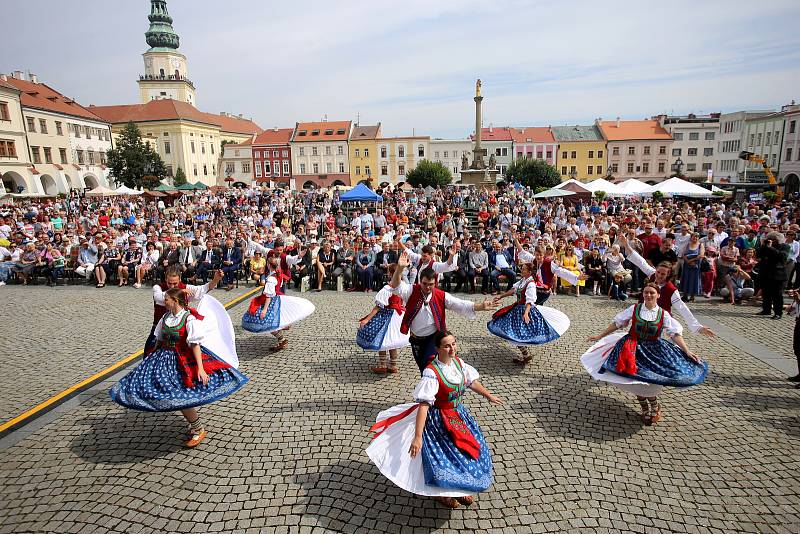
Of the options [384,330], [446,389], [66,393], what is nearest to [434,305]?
[446,389]

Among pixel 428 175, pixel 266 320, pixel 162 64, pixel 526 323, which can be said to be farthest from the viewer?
pixel 162 64

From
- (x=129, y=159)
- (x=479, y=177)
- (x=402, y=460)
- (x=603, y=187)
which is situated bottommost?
(x=402, y=460)

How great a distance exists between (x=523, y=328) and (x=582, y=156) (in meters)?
70.8

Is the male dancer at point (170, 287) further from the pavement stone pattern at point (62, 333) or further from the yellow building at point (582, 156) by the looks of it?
the yellow building at point (582, 156)

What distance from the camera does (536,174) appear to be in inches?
2186

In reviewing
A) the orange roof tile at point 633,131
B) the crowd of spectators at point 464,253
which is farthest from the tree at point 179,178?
the orange roof tile at point 633,131

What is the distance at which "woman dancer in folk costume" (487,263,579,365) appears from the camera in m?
7.52

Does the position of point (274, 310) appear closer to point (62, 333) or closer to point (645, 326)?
point (62, 333)

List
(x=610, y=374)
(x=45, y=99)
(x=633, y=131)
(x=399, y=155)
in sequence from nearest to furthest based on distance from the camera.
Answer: (x=610, y=374) → (x=45, y=99) → (x=633, y=131) → (x=399, y=155)

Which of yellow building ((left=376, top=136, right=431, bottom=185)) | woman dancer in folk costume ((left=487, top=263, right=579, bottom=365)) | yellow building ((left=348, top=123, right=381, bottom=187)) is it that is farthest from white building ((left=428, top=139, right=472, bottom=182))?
woman dancer in folk costume ((left=487, top=263, right=579, bottom=365))

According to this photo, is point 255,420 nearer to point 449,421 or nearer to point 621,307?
point 449,421

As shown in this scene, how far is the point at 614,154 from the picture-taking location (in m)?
70.4

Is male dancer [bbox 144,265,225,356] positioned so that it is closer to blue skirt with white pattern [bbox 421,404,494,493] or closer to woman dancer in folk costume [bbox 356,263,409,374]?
woman dancer in folk costume [bbox 356,263,409,374]

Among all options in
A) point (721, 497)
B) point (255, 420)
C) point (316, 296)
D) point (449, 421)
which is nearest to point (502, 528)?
point (449, 421)
